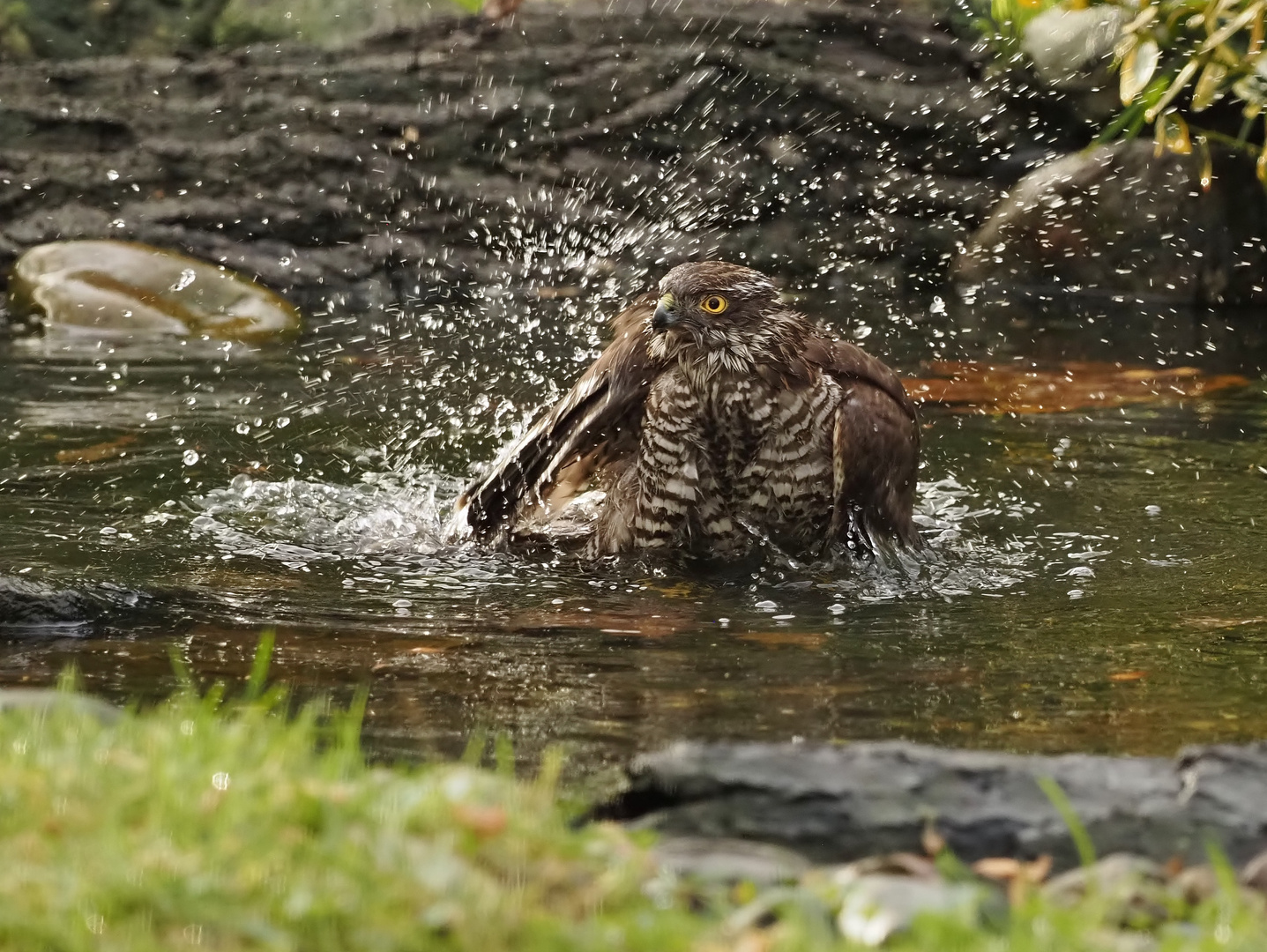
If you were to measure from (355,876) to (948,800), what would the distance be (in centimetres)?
119

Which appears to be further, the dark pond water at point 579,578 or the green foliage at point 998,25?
the green foliage at point 998,25

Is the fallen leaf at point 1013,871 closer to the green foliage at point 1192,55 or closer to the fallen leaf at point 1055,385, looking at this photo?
the green foliage at point 1192,55

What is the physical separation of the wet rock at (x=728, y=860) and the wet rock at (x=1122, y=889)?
0.45m

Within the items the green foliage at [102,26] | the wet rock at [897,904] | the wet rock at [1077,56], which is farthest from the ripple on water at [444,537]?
the green foliage at [102,26]

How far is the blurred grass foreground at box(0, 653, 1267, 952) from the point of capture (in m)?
2.38

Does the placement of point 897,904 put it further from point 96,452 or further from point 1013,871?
point 96,452

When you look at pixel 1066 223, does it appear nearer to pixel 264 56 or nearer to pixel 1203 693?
pixel 264 56

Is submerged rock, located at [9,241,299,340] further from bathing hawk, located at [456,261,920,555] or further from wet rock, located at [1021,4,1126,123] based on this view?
wet rock, located at [1021,4,1126,123]

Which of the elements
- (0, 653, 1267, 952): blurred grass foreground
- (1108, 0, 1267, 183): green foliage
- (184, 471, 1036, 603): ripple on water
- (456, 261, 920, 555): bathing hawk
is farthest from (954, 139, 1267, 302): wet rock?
(0, 653, 1267, 952): blurred grass foreground

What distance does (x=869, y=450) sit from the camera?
5.80 meters

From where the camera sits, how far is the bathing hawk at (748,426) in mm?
5855

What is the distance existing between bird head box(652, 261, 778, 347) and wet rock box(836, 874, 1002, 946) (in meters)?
3.35

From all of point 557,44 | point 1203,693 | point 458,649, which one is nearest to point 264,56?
point 557,44

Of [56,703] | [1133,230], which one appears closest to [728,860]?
[56,703]
